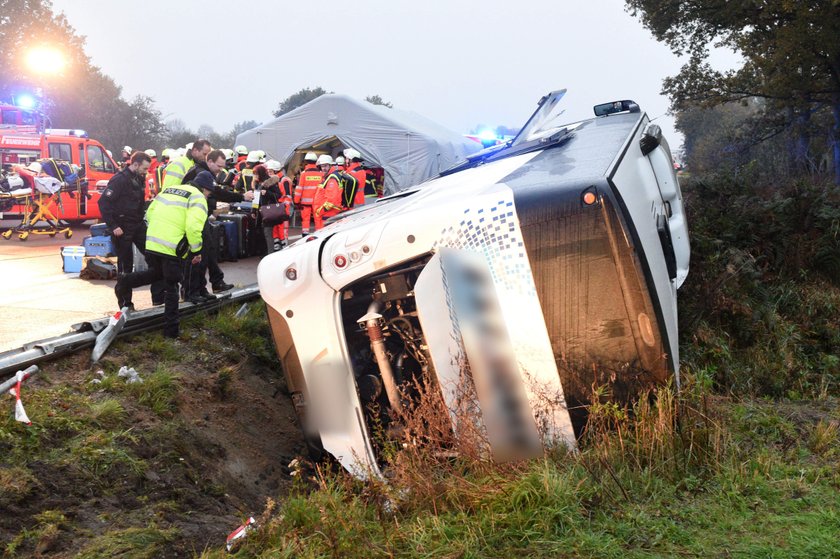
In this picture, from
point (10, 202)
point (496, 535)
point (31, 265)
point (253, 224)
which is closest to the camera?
point (496, 535)

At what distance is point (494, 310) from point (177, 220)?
4357 mm

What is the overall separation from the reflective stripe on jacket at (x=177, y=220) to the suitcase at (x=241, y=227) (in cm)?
618

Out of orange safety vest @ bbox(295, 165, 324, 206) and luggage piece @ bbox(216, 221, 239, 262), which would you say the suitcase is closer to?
luggage piece @ bbox(216, 221, 239, 262)

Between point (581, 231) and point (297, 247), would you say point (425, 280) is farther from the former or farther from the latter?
point (297, 247)

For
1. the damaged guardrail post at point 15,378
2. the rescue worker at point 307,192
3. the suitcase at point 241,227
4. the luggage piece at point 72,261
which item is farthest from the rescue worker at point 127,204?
the rescue worker at point 307,192

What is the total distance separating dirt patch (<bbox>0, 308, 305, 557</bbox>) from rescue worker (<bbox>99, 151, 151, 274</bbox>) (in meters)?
2.54

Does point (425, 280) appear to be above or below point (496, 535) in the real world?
above

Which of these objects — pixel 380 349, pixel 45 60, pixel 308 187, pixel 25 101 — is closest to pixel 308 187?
pixel 308 187

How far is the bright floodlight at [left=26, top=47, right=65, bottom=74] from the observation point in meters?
48.3

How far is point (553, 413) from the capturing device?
163 inches

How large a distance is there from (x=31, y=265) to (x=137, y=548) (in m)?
10.4

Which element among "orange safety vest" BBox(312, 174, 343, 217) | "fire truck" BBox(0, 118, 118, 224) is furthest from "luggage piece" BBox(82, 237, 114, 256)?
"fire truck" BBox(0, 118, 118, 224)

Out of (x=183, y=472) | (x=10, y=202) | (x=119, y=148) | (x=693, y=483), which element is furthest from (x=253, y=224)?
(x=119, y=148)

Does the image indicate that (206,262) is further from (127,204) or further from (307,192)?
(307,192)
